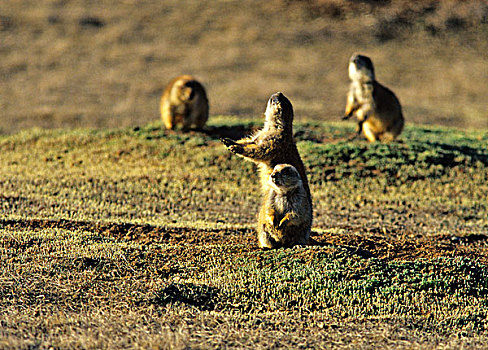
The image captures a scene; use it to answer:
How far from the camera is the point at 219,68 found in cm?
3394

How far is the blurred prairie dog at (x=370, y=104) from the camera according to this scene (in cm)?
1748

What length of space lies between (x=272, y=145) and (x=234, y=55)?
2772 cm

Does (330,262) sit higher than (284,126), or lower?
lower

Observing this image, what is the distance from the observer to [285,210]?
8.47 metres

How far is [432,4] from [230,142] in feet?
134

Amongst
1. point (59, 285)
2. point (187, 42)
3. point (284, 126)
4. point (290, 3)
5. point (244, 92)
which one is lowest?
point (59, 285)

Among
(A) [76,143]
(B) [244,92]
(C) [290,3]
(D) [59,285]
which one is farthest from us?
(C) [290,3]

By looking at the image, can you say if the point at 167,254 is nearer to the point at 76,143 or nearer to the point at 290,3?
A: the point at 76,143

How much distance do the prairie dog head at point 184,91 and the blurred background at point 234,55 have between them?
434 centimetres

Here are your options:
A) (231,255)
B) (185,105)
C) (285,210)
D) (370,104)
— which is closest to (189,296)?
(231,255)

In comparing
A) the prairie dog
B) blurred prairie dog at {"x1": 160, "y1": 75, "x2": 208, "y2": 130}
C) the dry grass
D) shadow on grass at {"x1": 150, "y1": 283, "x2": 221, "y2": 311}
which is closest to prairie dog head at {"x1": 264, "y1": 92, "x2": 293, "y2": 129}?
the prairie dog

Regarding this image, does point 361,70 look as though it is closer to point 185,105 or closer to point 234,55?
point 185,105

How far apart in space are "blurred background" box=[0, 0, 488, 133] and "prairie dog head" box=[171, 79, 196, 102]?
4.34 metres

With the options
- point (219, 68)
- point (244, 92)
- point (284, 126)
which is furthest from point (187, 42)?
point (284, 126)
